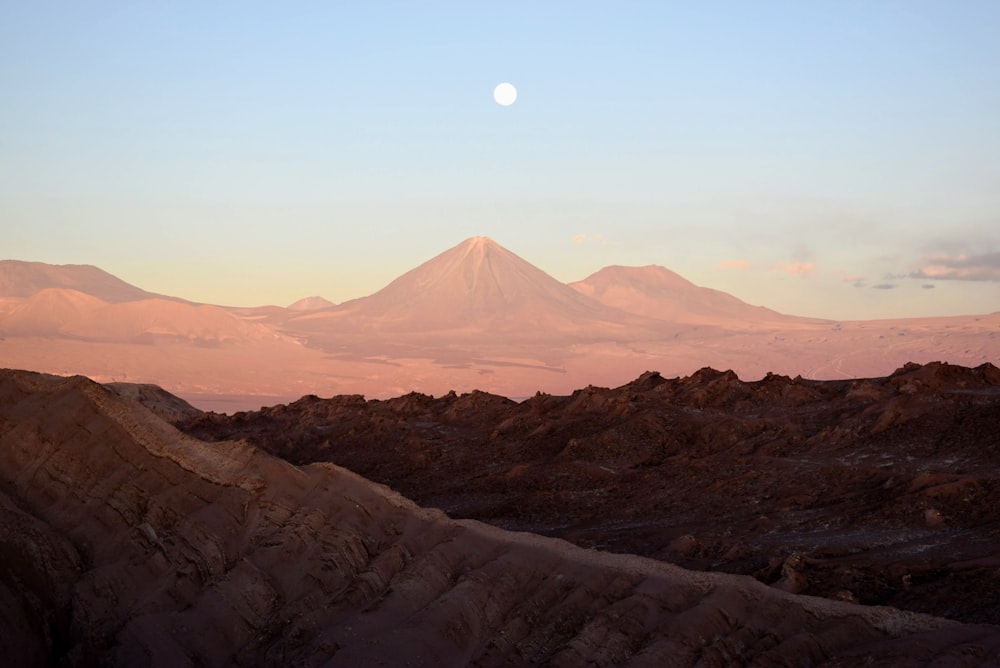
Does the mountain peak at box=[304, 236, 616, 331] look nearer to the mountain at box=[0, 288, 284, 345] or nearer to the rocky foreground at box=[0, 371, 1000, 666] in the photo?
the mountain at box=[0, 288, 284, 345]

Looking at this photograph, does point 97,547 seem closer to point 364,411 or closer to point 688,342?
point 364,411

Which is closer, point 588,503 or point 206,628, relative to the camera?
point 206,628

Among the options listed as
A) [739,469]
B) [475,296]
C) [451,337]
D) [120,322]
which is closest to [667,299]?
[475,296]

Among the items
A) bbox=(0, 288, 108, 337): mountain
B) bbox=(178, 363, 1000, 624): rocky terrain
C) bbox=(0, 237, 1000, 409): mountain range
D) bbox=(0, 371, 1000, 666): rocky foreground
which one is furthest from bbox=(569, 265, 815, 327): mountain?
bbox=(0, 371, 1000, 666): rocky foreground

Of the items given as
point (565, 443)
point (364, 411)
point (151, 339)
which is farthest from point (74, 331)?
point (565, 443)

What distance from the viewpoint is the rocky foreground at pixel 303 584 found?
40.4ft

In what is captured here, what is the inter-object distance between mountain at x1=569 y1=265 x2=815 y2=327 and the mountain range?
41 cm

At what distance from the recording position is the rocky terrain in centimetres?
1858

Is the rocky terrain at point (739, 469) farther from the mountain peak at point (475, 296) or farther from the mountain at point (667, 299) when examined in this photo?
the mountain at point (667, 299)

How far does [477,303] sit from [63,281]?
77.0 m

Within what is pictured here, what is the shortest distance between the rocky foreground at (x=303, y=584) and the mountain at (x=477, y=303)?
12186cm

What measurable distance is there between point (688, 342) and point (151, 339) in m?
59.6

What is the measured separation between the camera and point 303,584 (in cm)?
1378

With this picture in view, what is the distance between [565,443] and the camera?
3177 centimetres
